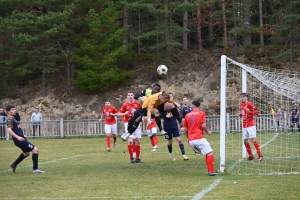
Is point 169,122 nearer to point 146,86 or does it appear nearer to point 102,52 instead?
point 146,86

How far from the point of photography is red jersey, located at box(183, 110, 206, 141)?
41.2 feet

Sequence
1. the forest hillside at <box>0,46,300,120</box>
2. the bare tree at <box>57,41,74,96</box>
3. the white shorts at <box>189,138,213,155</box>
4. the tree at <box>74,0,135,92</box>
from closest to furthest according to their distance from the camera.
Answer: the white shorts at <box>189,138,213,155</box>, the tree at <box>74,0,135,92</box>, the forest hillside at <box>0,46,300,120</box>, the bare tree at <box>57,41,74,96</box>

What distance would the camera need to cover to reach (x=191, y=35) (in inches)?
2191

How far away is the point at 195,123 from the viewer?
12633 mm

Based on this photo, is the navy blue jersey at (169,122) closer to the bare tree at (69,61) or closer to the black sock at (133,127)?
the black sock at (133,127)

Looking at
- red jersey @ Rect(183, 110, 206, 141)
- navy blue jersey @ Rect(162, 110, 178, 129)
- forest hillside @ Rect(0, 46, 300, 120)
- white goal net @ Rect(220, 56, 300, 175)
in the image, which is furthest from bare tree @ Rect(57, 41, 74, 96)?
red jersey @ Rect(183, 110, 206, 141)

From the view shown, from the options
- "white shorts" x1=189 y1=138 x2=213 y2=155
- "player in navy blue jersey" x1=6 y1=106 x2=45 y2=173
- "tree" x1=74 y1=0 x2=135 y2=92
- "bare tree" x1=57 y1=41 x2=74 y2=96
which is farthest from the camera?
"bare tree" x1=57 y1=41 x2=74 y2=96

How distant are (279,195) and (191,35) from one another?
47.1 m

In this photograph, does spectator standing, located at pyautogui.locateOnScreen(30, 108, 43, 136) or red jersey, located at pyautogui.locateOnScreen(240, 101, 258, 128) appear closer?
red jersey, located at pyautogui.locateOnScreen(240, 101, 258, 128)

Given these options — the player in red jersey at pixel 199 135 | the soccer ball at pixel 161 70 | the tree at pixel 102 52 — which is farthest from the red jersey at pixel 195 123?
the tree at pixel 102 52

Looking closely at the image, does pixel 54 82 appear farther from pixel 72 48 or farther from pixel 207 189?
pixel 207 189

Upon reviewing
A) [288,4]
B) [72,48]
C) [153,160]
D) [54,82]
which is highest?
[288,4]

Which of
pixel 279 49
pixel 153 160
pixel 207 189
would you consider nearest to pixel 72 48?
pixel 279 49

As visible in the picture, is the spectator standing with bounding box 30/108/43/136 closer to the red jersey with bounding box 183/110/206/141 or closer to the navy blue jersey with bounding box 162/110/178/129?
the navy blue jersey with bounding box 162/110/178/129
